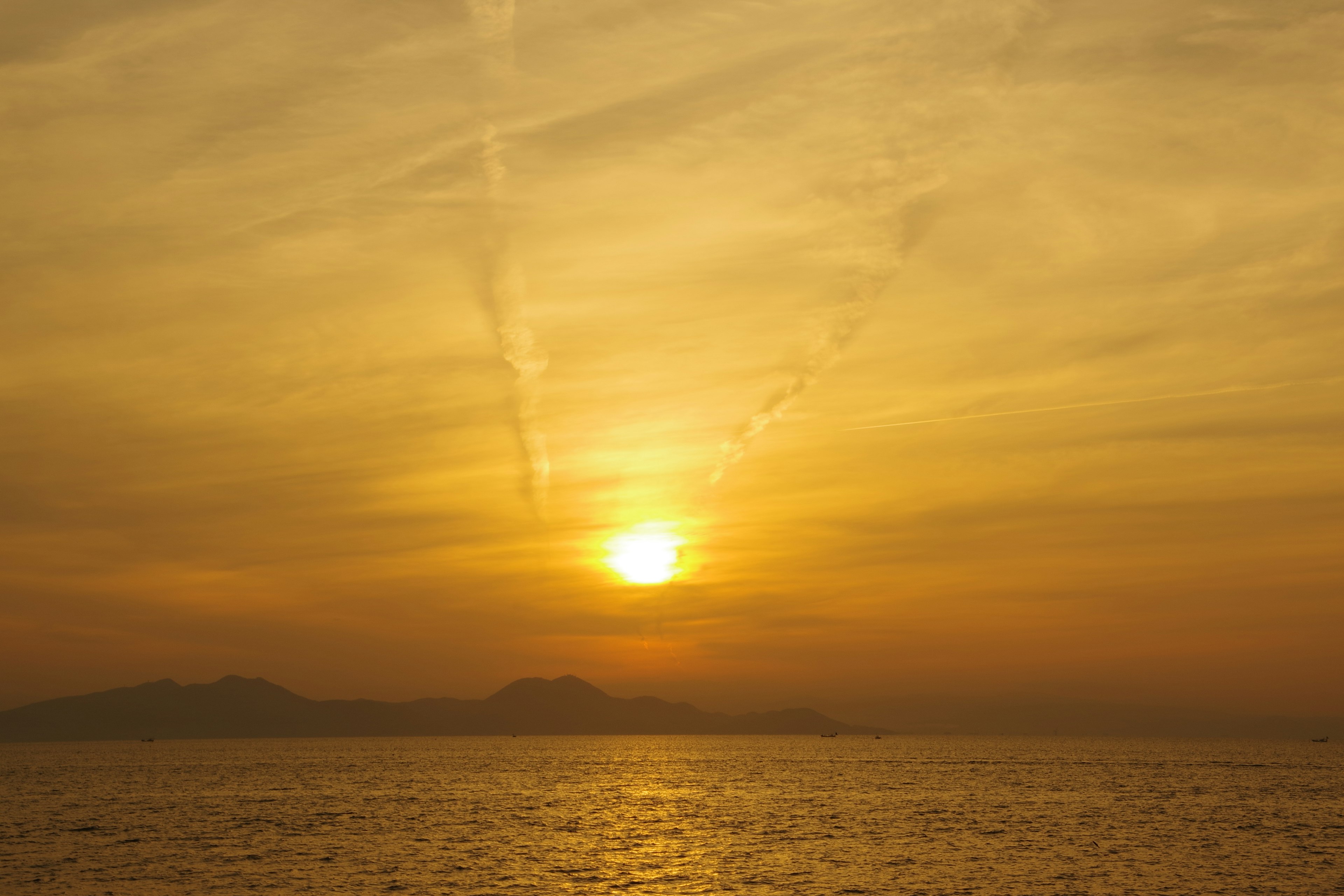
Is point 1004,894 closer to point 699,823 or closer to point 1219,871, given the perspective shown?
point 1219,871

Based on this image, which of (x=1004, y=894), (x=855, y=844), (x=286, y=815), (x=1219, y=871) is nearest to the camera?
(x=1004, y=894)

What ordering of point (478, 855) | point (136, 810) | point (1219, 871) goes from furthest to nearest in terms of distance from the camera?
point (136, 810) → point (478, 855) → point (1219, 871)

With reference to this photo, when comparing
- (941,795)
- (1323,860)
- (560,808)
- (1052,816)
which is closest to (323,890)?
(560,808)

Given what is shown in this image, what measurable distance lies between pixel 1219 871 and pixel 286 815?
4237 inches

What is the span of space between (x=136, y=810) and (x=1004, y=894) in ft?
402

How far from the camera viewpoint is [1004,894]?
3113 inches

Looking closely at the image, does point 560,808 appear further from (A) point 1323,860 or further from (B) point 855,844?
(A) point 1323,860

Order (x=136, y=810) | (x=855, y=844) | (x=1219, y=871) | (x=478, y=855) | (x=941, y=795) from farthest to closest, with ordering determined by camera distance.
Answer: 1. (x=941, y=795)
2. (x=136, y=810)
3. (x=855, y=844)
4. (x=478, y=855)
5. (x=1219, y=871)

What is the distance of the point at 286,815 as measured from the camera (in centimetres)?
14138

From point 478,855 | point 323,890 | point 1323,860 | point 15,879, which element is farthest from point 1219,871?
point 15,879

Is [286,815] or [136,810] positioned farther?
[136,810]

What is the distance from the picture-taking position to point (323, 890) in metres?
80.4

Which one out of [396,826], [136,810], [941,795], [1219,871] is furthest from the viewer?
[941,795]

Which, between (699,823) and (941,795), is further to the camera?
(941,795)
